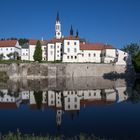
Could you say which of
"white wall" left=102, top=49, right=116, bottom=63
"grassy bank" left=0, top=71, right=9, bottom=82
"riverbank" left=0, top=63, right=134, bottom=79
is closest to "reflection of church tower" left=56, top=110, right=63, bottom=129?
"grassy bank" left=0, top=71, right=9, bottom=82

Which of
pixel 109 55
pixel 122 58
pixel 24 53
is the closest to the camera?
pixel 122 58

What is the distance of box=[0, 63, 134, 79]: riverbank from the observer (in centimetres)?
6631

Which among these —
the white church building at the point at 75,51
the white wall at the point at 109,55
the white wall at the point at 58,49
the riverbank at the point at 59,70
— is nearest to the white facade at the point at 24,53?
the white church building at the point at 75,51

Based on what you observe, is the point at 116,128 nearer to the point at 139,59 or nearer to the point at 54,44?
the point at 139,59

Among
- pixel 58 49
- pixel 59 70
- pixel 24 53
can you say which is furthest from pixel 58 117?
pixel 24 53

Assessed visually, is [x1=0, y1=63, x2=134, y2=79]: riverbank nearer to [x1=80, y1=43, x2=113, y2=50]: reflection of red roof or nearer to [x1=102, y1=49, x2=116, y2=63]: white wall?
[x1=102, y1=49, x2=116, y2=63]: white wall

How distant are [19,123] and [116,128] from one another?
5.51m

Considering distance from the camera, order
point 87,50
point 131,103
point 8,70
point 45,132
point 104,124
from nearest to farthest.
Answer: point 45,132
point 104,124
point 131,103
point 8,70
point 87,50

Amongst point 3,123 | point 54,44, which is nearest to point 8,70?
point 54,44

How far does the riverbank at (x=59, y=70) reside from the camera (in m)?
66.3

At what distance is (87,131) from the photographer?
51.8 ft

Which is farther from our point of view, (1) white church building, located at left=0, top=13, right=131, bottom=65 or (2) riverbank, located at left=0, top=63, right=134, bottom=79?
(1) white church building, located at left=0, top=13, right=131, bottom=65

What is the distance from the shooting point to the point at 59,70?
6969 centimetres

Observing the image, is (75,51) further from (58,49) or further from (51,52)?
(51,52)
